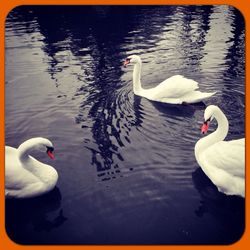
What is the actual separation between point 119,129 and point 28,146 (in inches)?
118

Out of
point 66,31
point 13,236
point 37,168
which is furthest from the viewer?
point 66,31

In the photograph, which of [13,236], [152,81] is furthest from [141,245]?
[152,81]

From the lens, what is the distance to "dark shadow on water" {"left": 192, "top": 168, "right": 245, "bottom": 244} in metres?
5.39

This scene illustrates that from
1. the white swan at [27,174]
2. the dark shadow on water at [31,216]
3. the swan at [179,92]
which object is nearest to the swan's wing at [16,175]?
the white swan at [27,174]

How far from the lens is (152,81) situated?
38.0ft

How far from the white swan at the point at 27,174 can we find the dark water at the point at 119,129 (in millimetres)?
288

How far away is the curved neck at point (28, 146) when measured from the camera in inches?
234

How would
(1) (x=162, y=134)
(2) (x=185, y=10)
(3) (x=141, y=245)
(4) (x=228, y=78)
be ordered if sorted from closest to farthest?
(3) (x=141, y=245), (1) (x=162, y=134), (4) (x=228, y=78), (2) (x=185, y=10)

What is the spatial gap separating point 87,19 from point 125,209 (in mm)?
16823

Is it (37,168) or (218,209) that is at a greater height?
(37,168)

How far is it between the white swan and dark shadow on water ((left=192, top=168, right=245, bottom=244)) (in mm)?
3024

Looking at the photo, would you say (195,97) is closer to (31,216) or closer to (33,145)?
(33,145)

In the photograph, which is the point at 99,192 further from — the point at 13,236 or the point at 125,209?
the point at 13,236

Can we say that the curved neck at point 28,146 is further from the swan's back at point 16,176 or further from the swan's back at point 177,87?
the swan's back at point 177,87
